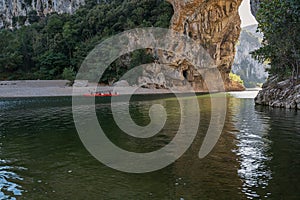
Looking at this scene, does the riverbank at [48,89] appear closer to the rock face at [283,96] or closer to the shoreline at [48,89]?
the shoreline at [48,89]

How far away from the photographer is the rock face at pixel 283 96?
26.9 m

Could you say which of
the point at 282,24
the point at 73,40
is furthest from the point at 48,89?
the point at 282,24

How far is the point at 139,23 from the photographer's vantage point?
77250mm

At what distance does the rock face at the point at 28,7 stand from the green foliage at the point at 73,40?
2588 cm

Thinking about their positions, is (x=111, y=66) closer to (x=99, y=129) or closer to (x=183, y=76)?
(x=183, y=76)

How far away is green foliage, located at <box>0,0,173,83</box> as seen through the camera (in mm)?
72875

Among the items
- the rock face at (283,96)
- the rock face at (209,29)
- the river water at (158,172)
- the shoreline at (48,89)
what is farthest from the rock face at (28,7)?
the river water at (158,172)

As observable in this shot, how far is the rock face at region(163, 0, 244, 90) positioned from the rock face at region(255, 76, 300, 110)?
3939 centimetres

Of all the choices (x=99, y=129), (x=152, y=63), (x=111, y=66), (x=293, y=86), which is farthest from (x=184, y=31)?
(x=99, y=129)

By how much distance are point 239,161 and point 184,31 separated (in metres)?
65.9

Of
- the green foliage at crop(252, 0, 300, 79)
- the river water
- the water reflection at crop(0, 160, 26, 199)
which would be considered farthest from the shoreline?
the water reflection at crop(0, 160, 26, 199)

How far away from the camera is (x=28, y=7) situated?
121 meters

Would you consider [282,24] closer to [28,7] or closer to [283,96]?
[283,96]

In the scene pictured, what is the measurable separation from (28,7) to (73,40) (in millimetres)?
54668
